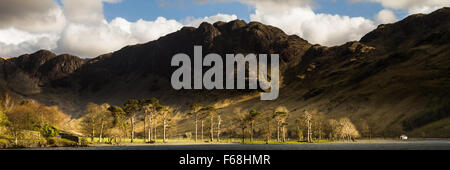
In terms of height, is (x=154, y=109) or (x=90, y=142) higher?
(x=154, y=109)

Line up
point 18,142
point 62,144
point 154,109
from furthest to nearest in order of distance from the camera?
1. point 154,109
2. point 62,144
3. point 18,142

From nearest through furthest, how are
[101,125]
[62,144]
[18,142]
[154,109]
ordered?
[18,142], [62,144], [101,125], [154,109]

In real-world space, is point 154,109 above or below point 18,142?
above

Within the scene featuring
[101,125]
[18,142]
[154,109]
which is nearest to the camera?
[18,142]

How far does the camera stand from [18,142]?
139625mm
